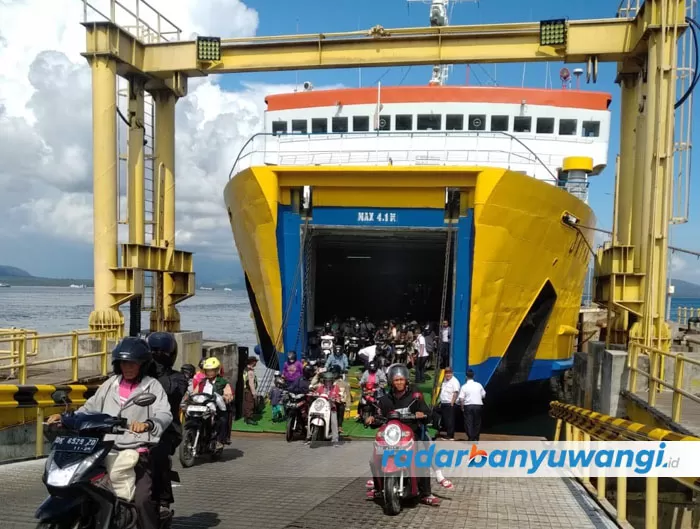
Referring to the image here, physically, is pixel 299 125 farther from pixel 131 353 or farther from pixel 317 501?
pixel 131 353

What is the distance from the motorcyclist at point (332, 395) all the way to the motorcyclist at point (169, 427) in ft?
15.3

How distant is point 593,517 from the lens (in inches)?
233

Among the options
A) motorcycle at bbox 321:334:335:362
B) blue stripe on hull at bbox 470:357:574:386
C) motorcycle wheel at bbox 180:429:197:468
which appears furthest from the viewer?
motorcycle at bbox 321:334:335:362

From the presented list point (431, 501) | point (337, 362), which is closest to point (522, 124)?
point (337, 362)

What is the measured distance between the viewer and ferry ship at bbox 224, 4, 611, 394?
12.6m

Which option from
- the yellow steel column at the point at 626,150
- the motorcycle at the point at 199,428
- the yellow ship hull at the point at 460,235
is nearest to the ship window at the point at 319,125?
the yellow ship hull at the point at 460,235

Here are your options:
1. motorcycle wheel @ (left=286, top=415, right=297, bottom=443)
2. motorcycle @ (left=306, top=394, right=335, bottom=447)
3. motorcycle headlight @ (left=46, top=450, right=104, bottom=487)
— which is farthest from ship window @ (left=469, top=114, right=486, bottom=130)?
motorcycle headlight @ (left=46, top=450, right=104, bottom=487)

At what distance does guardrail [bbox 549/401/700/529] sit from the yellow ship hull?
12.4 ft

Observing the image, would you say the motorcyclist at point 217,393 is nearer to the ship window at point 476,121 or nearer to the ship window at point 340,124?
the ship window at point 340,124

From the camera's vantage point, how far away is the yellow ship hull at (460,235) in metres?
12.5

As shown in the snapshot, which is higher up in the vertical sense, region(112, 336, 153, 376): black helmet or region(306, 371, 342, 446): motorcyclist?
region(112, 336, 153, 376): black helmet

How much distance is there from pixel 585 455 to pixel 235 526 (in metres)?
4.07

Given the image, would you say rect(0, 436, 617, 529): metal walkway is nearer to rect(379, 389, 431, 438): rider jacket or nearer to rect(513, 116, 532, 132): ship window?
rect(379, 389, 431, 438): rider jacket

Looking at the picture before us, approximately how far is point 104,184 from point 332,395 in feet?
18.8
